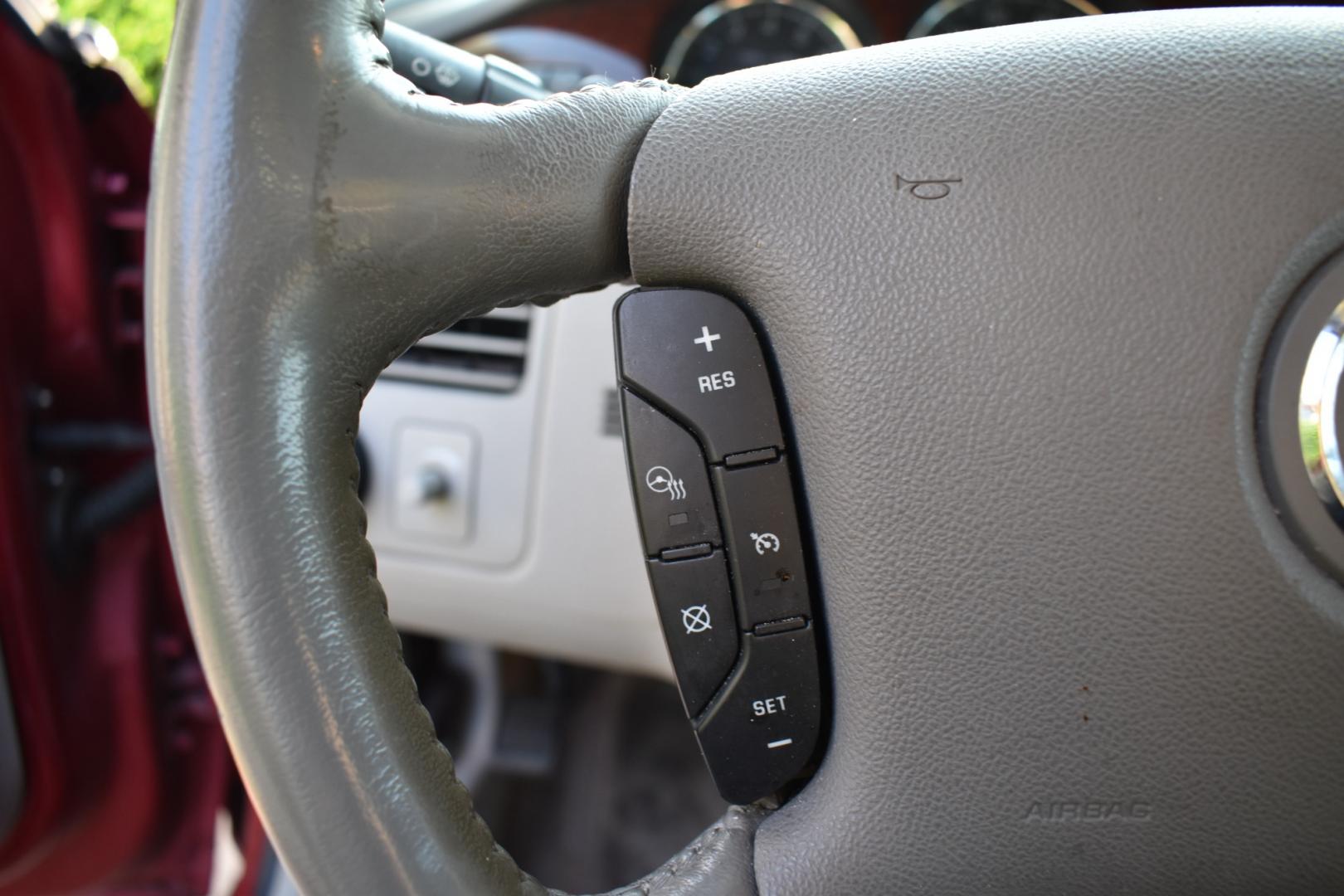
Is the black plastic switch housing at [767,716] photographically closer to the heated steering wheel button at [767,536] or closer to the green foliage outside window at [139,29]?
the heated steering wheel button at [767,536]

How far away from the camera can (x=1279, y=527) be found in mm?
544

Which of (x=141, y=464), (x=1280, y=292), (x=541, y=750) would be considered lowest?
(x=541, y=750)

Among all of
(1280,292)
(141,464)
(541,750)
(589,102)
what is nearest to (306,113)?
(589,102)

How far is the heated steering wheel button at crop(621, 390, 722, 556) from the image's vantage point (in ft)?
1.96

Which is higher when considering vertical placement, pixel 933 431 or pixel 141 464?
pixel 933 431

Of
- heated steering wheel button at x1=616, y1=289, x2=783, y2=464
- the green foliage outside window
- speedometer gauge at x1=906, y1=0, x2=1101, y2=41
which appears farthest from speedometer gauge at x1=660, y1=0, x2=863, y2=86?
heated steering wheel button at x1=616, y1=289, x2=783, y2=464

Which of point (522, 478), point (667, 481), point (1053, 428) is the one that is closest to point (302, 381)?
point (667, 481)

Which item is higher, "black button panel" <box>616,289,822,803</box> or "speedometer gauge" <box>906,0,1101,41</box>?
"speedometer gauge" <box>906,0,1101,41</box>

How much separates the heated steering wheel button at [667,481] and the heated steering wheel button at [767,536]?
0.01 m

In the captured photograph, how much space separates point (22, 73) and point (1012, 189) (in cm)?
110

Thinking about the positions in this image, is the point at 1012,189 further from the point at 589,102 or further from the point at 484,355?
the point at 484,355

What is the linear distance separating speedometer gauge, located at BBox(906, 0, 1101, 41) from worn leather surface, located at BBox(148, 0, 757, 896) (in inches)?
44.3

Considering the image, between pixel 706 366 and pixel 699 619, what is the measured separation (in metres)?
0.14

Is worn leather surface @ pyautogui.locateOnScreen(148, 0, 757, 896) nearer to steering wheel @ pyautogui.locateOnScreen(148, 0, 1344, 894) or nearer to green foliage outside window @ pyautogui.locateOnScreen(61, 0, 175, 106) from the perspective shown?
steering wheel @ pyautogui.locateOnScreen(148, 0, 1344, 894)
